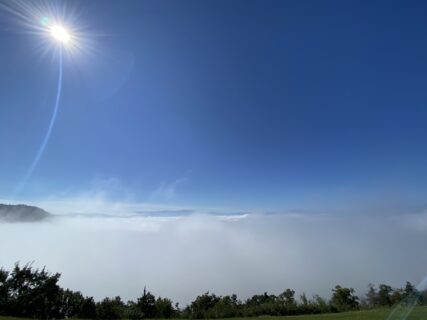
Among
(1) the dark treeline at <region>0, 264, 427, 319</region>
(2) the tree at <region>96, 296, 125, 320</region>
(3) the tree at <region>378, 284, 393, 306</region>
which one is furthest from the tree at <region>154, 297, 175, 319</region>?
(3) the tree at <region>378, 284, 393, 306</region>

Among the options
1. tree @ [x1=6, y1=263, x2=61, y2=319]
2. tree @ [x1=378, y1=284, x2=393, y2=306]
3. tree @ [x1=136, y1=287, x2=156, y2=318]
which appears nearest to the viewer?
tree @ [x1=6, y1=263, x2=61, y2=319]

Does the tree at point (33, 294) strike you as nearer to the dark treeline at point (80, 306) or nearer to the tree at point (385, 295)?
the dark treeline at point (80, 306)

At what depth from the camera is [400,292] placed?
63.4 m

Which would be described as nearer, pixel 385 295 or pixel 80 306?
pixel 80 306

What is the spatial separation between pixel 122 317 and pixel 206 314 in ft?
29.1

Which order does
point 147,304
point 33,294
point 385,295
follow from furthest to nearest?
point 385,295
point 147,304
point 33,294

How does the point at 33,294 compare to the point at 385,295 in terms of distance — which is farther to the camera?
the point at 385,295

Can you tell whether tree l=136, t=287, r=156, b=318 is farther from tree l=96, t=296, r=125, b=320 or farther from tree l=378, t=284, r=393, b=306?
tree l=378, t=284, r=393, b=306

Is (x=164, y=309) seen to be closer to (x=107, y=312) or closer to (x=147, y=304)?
(x=147, y=304)

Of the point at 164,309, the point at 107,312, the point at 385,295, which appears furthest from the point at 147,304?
the point at 385,295

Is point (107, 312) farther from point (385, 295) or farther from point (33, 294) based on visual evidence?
point (385, 295)

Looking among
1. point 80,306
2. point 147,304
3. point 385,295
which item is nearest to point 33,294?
point 80,306

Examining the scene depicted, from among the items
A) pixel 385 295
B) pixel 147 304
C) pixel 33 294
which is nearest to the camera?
pixel 33 294

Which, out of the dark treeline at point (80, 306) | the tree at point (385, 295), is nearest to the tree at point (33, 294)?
the dark treeline at point (80, 306)
